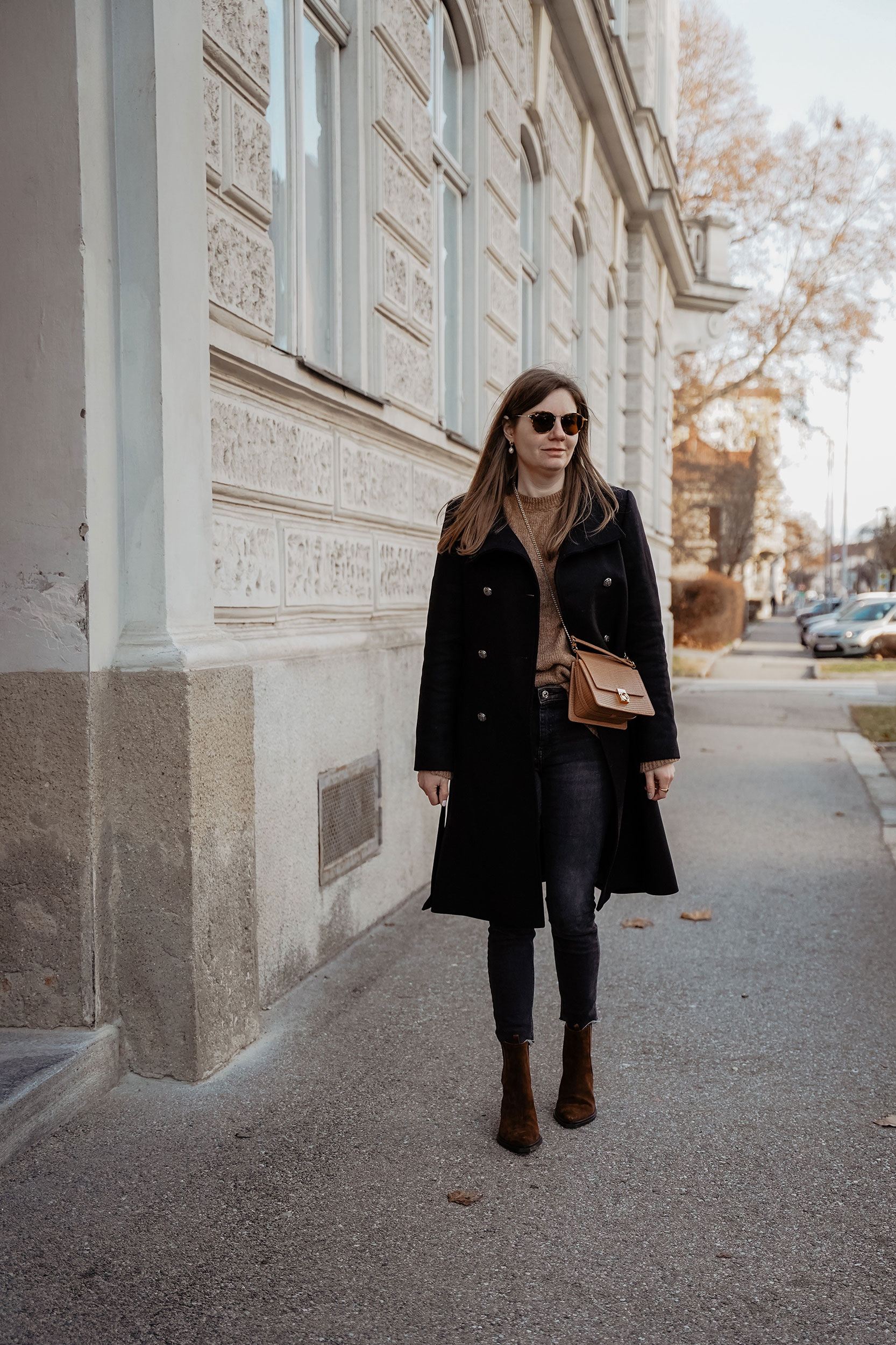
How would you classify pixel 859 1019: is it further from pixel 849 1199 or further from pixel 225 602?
pixel 225 602

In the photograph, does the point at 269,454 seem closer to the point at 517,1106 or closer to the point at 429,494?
the point at 429,494

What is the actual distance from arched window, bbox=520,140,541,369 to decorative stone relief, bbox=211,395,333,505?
188 inches

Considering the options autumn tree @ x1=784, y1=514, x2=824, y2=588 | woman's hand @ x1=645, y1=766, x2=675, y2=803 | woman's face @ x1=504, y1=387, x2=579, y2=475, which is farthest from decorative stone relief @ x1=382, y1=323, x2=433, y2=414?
autumn tree @ x1=784, y1=514, x2=824, y2=588

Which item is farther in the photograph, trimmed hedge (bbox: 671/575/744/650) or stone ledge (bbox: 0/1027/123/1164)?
trimmed hedge (bbox: 671/575/744/650)

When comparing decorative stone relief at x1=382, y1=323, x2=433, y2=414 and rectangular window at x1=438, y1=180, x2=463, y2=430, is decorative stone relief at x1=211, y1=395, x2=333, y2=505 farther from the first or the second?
rectangular window at x1=438, y1=180, x2=463, y2=430

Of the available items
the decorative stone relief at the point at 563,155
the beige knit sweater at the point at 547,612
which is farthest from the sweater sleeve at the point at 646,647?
the decorative stone relief at the point at 563,155

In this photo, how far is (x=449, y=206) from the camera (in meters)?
7.17

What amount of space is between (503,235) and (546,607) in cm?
549

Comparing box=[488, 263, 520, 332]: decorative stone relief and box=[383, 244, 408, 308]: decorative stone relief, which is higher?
box=[488, 263, 520, 332]: decorative stone relief

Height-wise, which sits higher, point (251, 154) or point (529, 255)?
point (529, 255)

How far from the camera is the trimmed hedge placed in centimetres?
2934

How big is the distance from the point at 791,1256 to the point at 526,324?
8.04 m

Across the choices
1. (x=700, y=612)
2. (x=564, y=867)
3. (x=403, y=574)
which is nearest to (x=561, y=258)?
(x=403, y=574)

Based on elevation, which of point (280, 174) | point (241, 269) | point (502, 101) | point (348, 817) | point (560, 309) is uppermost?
point (502, 101)
